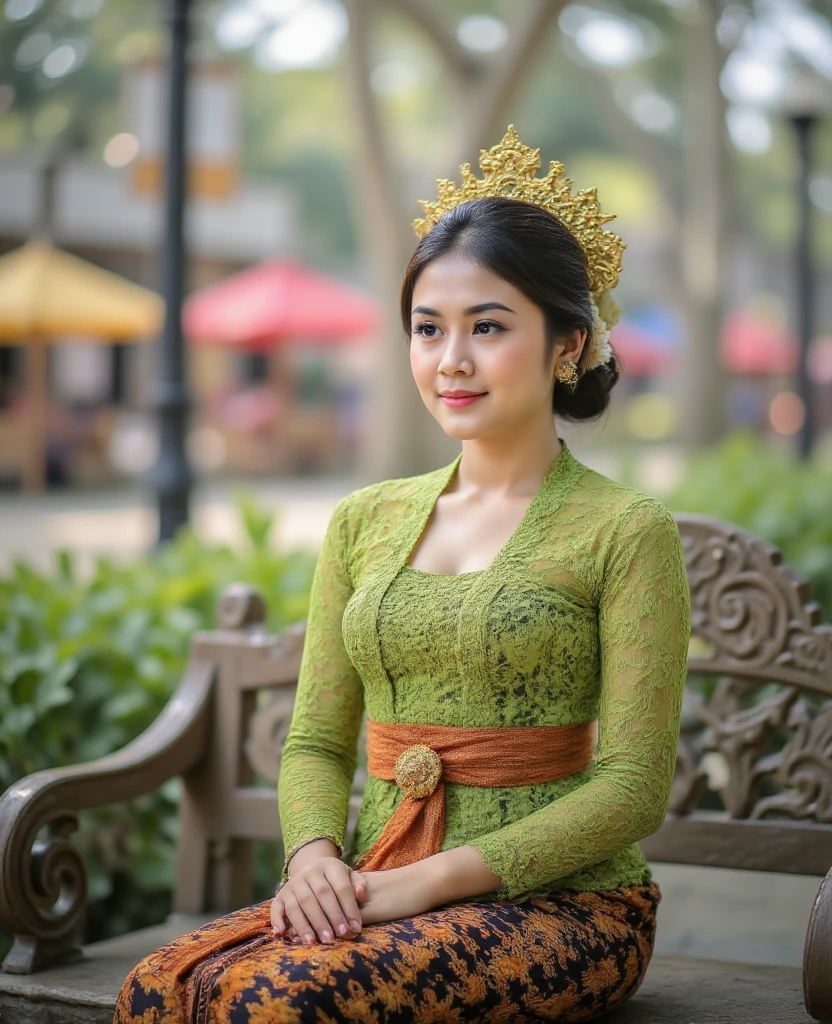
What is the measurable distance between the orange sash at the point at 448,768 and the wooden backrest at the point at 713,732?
34.0 inches

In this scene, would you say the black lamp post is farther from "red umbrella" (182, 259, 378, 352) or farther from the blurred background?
"red umbrella" (182, 259, 378, 352)

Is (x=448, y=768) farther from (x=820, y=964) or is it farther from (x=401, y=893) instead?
(x=820, y=964)

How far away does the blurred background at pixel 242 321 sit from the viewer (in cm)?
461

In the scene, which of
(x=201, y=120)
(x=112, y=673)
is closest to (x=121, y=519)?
(x=201, y=120)

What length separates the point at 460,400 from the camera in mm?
2693

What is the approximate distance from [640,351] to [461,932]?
3354cm

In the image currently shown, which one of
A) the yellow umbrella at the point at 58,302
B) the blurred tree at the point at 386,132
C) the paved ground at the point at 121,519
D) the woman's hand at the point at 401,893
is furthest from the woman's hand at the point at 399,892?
A: the yellow umbrella at the point at 58,302

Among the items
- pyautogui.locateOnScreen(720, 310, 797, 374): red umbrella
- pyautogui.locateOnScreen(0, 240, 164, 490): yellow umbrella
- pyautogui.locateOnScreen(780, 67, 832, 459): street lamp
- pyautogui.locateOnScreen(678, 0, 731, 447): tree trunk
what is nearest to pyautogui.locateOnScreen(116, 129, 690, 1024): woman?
pyautogui.locateOnScreen(780, 67, 832, 459): street lamp

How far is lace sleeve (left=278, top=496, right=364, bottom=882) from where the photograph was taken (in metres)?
2.81

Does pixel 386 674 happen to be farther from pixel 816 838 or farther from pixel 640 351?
pixel 640 351

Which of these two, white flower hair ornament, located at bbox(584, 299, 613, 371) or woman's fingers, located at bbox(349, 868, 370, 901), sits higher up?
white flower hair ornament, located at bbox(584, 299, 613, 371)

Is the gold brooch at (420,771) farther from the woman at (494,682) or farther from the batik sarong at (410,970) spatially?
the batik sarong at (410,970)

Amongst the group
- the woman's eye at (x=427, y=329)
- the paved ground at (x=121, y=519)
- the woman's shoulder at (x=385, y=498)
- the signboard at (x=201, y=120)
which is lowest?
the paved ground at (x=121, y=519)

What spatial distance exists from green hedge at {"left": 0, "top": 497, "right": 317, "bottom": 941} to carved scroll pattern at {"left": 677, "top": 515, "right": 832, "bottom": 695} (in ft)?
4.69
